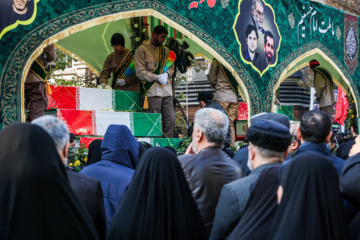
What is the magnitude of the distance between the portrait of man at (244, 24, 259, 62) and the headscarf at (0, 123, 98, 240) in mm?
7881

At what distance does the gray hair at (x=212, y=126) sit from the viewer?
393 cm

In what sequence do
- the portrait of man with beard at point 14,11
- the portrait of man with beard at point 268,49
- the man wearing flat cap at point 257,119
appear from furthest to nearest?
the portrait of man with beard at point 268,49
the portrait of man with beard at point 14,11
the man wearing flat cap at point 257,119

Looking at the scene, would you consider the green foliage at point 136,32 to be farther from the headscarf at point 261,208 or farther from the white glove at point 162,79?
the headscarf at point 261,208

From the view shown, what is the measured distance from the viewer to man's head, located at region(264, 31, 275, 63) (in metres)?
10.4

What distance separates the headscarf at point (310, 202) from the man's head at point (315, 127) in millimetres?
1390

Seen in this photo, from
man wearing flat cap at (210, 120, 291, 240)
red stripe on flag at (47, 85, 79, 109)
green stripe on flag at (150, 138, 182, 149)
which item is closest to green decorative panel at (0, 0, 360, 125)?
red stripe on flag at (47, 85, 79, 109)

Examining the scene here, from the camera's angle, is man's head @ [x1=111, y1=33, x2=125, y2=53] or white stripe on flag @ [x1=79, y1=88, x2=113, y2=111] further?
man's head @ [x1=111, y1=33, x2=125, y2=53]

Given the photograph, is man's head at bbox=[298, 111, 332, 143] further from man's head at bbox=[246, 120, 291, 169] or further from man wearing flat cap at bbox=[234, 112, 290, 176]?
man's head at bbox=[246, 120, 291, 169]

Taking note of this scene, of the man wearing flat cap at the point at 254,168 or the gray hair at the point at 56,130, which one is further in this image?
the man wearing flat cap at the point at 254,168

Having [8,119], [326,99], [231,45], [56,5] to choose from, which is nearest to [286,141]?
[8,119]

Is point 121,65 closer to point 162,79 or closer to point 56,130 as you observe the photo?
point 162,79

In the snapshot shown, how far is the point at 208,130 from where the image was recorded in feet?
12.9

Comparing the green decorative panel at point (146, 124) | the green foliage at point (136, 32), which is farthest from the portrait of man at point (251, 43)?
the green foliage at point (136, 32)

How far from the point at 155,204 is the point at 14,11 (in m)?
4.42
